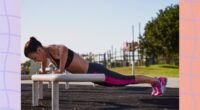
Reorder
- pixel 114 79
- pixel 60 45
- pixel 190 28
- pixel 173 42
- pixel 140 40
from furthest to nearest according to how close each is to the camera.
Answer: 1. pixel 140 40
2. pixel 173 42
3. pixel 114 79
4. pixel 60 45
5. pixel 190 28

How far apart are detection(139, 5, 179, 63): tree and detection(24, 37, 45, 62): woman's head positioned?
3497 cm

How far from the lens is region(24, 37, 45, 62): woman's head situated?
471 centimetres

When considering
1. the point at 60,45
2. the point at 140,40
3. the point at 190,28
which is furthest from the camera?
the point at 140,40

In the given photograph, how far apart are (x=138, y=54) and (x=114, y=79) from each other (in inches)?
1402

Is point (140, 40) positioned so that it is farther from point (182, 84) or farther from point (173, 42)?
point (182, 84)

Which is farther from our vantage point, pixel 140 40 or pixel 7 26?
pixel 140 40

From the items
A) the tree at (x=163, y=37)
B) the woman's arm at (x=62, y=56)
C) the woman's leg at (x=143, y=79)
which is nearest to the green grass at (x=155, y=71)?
the tree at (x=163, y=37)

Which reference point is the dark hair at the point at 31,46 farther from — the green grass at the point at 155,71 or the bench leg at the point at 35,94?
the green grass at the point at 155,71

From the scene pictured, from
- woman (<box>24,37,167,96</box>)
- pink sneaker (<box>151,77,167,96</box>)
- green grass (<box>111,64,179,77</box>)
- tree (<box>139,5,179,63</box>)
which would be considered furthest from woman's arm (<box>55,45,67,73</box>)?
tree (<box>139,5,179,63</box>)

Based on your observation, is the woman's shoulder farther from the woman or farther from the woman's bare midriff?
the woman's bare midriff

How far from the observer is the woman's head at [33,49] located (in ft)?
15.4

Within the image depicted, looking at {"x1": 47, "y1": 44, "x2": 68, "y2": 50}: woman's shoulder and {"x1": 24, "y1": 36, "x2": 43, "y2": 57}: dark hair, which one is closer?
{"x1": 24, "y1": 36, "x2": 43, "y2": 57}: dark hair

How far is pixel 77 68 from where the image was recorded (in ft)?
17.3

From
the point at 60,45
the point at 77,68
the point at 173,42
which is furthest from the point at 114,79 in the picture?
the point at 173,42
